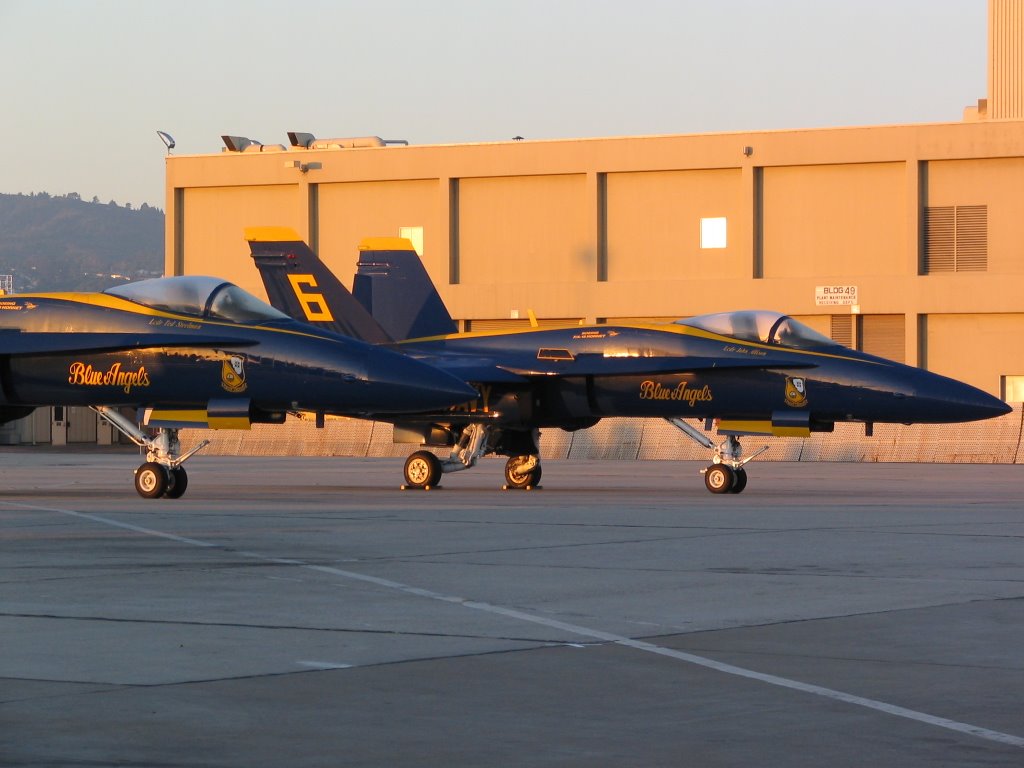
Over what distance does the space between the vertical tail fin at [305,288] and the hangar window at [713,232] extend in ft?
82.9

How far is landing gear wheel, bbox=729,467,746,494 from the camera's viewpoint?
20.1 metres

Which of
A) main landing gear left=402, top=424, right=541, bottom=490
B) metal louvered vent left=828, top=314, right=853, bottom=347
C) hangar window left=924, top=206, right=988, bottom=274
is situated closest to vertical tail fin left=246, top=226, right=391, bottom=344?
main landing gear left=402, top=424, right=541, bottom=490

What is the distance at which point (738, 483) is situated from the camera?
20203mm

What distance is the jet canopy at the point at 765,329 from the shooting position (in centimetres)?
2022

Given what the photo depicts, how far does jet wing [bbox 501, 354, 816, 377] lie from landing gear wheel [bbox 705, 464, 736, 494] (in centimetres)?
129

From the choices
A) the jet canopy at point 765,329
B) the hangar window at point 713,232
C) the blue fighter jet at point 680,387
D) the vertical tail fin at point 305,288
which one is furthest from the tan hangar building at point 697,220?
the jet canopy at point 765,329

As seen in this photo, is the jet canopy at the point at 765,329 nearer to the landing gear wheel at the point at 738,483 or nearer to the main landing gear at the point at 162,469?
the landing gear wheel at the point at 738,483

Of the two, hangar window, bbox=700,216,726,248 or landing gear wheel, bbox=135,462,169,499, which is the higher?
hangar window, bbox=700,216,726,248

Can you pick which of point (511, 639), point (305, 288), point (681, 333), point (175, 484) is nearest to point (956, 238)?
point (305, 288)

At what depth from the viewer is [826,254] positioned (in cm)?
4712

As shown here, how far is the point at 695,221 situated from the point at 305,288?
2567 centimetres

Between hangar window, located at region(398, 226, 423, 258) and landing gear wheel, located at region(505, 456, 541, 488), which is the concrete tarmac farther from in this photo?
hangar window, located at region(398, 226, 423, 258)

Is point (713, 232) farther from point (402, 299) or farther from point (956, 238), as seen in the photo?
point (402, 299)

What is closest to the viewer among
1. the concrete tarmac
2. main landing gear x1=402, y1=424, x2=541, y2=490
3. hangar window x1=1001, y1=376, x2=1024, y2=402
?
the concrete tarmac
